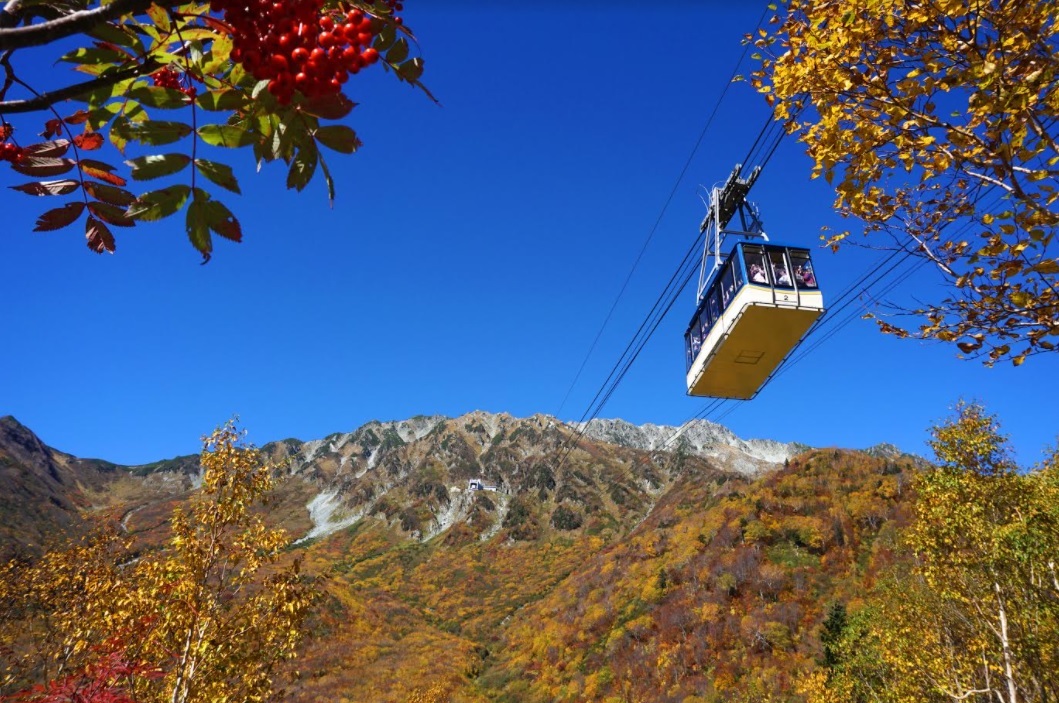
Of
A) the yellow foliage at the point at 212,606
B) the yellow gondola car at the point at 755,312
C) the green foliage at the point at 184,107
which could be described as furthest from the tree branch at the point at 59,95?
the yellow gondola car at the point at 755,312

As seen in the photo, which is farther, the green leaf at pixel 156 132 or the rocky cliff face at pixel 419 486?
the rocky cliff face at pixel 419 486

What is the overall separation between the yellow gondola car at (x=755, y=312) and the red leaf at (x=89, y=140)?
10622 mm

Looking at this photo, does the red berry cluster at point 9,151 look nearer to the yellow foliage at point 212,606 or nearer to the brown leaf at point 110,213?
the brown leaf at point 110,213

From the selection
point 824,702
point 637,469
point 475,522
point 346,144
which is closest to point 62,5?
point 346,144

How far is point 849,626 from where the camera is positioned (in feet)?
106

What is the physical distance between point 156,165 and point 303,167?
0.37m

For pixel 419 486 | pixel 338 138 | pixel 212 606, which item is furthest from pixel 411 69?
pixel 419 486

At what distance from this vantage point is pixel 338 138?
1.58 m

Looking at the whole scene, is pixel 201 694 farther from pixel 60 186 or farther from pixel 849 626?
pixel 849 626

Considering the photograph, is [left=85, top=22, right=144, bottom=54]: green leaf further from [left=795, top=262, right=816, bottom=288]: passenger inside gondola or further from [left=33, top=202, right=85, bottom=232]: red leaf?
[left=795, top=262, right=816, bottom=288]: passenger inside gondola

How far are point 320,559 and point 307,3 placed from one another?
123m

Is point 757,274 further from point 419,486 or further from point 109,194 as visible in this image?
point 419,486

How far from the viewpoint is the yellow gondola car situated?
1100cm

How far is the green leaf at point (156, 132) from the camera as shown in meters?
1.48
